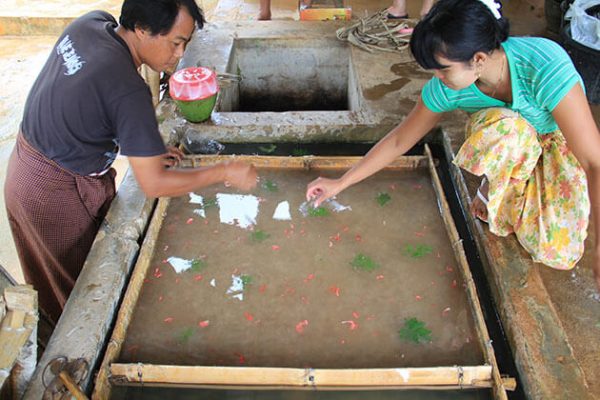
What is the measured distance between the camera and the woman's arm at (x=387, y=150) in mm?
2211

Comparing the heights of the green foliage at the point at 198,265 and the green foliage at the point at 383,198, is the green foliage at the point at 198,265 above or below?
above

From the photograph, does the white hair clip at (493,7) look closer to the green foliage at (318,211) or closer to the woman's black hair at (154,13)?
the woman's black hair at (154,13)

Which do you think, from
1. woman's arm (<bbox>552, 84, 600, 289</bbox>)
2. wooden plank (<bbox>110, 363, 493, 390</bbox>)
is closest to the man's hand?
wooden plank (<bbox>110, 363, 493, 390</bbox>)

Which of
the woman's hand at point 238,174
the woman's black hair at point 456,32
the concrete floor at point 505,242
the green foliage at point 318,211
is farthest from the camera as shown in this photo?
the green foliage at point 318,211

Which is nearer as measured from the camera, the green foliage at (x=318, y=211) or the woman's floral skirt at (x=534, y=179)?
the woman's floral skirt at (x=534, y=179)

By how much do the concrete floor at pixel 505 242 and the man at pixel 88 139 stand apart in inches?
46.8

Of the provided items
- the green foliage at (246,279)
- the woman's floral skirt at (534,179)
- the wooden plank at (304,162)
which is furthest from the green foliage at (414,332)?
the wooden plank at (304,162)

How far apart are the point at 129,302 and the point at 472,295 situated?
1380 mm

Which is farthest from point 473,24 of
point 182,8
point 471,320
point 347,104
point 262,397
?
point 347,104

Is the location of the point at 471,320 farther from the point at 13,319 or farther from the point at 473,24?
the point at 13,319

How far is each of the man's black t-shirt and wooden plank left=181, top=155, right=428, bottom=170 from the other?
739 mm

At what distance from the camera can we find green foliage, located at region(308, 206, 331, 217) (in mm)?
2537

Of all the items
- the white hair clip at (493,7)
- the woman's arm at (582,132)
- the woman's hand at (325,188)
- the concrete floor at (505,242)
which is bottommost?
the concrete floor at (505,242)

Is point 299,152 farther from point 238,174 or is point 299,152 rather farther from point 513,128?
point 513,128
